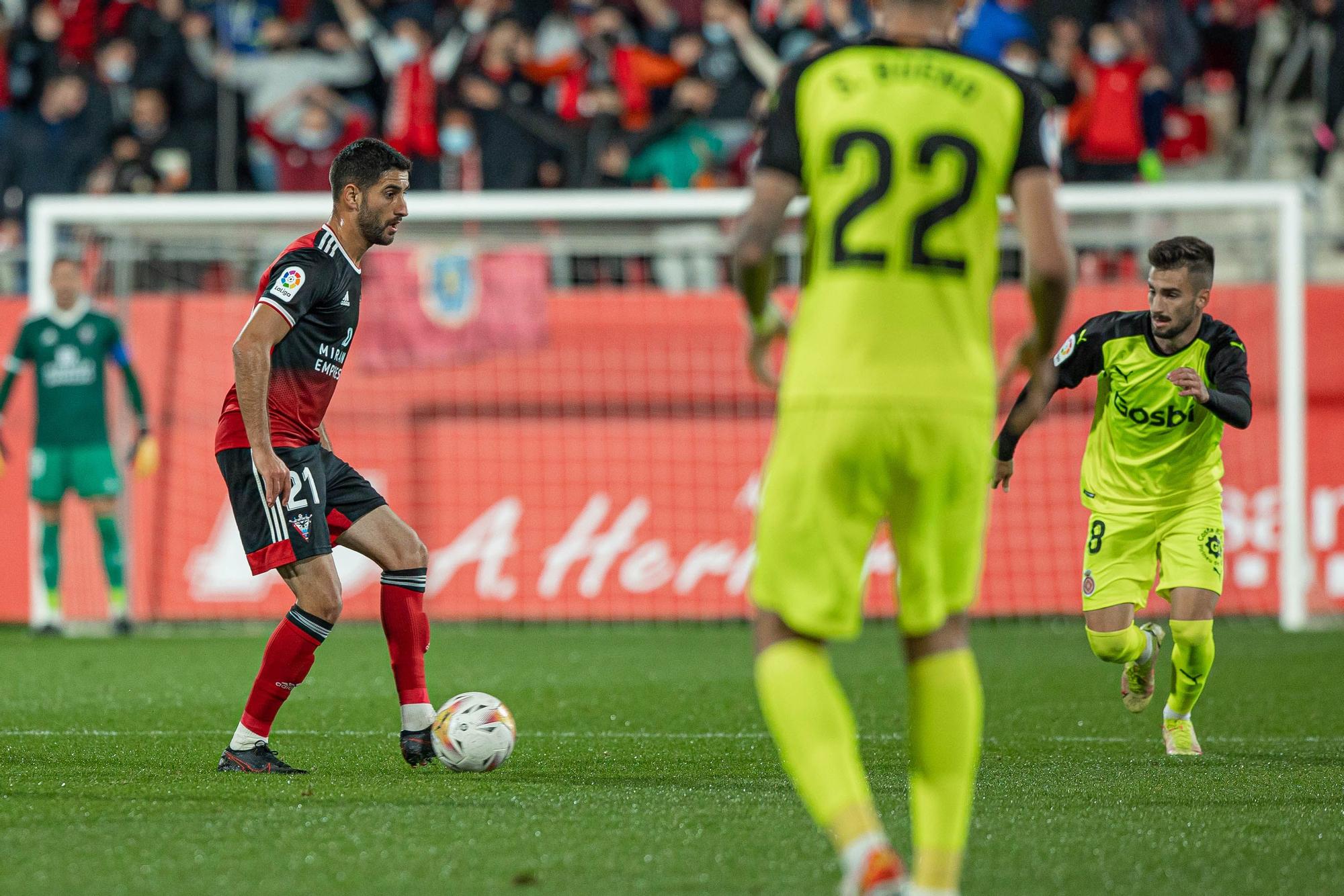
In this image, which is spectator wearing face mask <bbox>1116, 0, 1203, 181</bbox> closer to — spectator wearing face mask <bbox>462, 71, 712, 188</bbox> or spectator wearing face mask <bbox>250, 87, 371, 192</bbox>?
spectator wearing face mask <bbox>462, 71, 712, 188</bbox>

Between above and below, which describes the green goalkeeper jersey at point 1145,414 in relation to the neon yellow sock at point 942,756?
above

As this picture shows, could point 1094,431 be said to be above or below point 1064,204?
below

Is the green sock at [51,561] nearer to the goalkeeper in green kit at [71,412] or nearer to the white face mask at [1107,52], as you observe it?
the goalkeeper in green kit at [71,412]

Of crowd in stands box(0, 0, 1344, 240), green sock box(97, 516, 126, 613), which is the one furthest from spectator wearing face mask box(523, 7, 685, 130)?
green sock box(97, 516, 126, 613)

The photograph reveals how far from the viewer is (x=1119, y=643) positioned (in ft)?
23.1

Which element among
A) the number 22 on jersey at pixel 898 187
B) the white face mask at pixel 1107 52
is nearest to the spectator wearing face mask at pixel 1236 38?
the white face mask at pixel 1107 52

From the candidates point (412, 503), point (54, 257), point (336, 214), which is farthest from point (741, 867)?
point (54, 257)

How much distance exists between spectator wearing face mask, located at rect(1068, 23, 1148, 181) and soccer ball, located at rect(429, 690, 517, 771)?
1078 cm

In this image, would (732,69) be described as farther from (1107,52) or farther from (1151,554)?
(1151,554)

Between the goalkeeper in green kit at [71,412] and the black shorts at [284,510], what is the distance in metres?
6.89

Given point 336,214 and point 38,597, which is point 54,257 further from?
point 336,214

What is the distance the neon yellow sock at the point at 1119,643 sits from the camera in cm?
703

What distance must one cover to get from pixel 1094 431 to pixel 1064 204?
6.44 metres

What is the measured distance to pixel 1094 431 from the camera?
7.44 m
